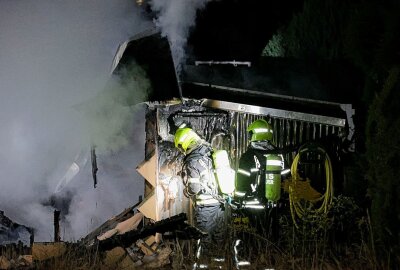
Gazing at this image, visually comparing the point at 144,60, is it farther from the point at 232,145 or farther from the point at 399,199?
the point at 399,199

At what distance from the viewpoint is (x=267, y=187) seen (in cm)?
909

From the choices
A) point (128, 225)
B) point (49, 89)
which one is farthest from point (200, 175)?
point (49, 89)

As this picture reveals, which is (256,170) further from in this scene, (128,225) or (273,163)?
(128,225)

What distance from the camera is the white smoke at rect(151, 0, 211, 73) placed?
12.4m

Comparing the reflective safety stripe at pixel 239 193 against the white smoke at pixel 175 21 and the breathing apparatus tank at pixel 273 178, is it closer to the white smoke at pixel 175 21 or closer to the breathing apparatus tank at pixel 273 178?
the breathing apparatus tank at pixel 273 178

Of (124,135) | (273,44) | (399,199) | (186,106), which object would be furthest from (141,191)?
(399,199)

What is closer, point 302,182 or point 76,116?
point 302,182

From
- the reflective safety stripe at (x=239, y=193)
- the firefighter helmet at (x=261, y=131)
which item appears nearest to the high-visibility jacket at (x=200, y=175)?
the reflective safety stripe at (x=239, y=193)

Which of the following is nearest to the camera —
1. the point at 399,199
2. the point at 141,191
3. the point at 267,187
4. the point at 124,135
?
the point at 399,199

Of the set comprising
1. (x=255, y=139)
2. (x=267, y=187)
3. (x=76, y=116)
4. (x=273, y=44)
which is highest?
(x=273, y=44)

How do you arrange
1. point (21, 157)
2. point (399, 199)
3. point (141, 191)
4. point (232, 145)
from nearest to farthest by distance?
1. point (399, 199)
2. point (232, 145)
3. point (141, 191)
4. point (21, 157)

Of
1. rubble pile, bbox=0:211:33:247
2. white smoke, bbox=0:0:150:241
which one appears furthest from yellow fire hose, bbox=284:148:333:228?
rubble pile, bbox=0:211:33:247

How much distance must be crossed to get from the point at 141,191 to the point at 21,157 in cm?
404

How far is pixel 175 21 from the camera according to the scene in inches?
508
